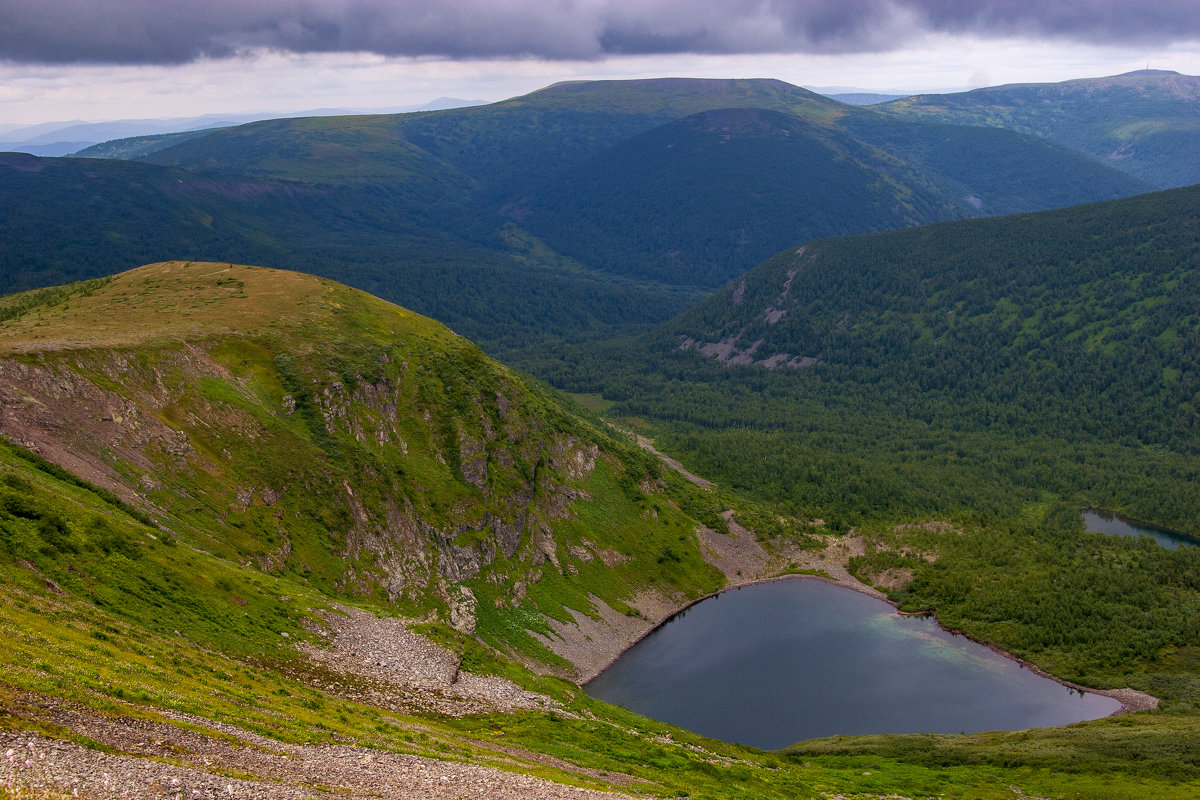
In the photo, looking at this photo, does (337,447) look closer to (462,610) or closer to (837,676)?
(462,610)

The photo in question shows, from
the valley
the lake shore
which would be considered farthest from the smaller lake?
the lake shore

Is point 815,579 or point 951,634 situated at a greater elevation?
point 815,579

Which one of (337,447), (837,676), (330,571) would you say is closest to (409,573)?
(330,571)

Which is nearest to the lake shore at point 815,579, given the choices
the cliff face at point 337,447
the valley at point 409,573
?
the valley at point 409,573

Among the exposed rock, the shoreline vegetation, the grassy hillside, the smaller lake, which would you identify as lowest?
the smaller lake

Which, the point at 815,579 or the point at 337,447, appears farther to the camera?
the point at 815,579

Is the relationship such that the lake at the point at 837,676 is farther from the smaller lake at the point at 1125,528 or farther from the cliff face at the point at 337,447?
the smaller lake at the point at 1125,528

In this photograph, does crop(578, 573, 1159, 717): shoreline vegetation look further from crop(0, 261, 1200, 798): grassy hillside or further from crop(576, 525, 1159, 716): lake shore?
crop(0, 261, 1200, 798): grassy hillside
